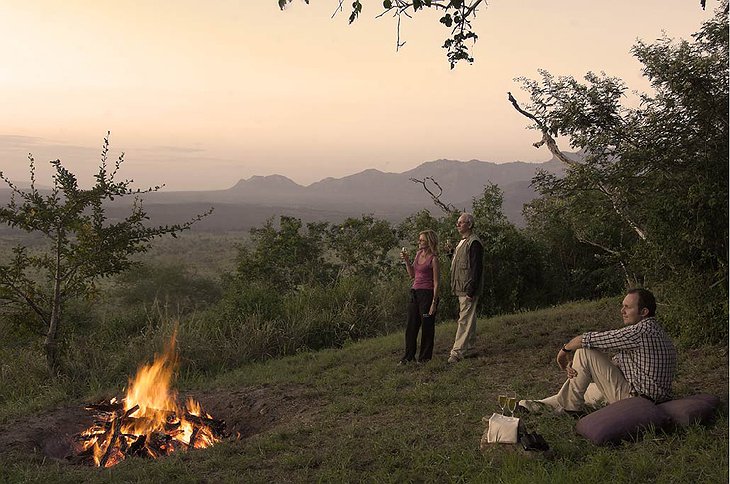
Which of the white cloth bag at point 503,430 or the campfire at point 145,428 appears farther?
the campfire at point 145,428

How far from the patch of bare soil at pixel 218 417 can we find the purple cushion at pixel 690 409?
11.9 feet

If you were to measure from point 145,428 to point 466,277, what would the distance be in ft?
14.1

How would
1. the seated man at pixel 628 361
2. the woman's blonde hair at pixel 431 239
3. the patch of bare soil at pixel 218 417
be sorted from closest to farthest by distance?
the seated man at pixel 628 361
the patch of bare soil at pixel 218 417
the woman's blonde hair at pixel 431 239

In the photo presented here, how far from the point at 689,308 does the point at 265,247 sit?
1697cm

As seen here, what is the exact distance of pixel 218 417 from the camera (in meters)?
7.62

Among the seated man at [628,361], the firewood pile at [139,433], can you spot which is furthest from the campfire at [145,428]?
the seated man at [628,361]

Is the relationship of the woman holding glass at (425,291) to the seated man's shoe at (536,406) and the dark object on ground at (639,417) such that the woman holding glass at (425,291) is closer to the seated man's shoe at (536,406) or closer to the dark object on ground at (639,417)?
the seated man's shoe at (536,406)

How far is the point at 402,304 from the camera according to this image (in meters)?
14.5

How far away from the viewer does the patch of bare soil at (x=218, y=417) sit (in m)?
6.79

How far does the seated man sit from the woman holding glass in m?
2.82

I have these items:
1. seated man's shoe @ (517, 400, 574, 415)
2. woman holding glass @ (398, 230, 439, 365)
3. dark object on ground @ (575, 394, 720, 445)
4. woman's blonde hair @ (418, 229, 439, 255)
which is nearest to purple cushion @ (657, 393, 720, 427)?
dark object on ground @ (575, 394, 720, 445)

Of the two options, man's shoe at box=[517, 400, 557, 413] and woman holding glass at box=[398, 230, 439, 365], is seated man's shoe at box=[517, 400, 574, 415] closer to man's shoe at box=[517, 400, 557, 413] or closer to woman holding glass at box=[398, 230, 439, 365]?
man's shoe at box=[517, 400, 557, 413]

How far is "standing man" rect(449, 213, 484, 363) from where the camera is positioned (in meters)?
Result: 8.27

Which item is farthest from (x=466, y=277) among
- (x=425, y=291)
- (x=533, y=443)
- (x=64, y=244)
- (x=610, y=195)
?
(x=64, y=244)
